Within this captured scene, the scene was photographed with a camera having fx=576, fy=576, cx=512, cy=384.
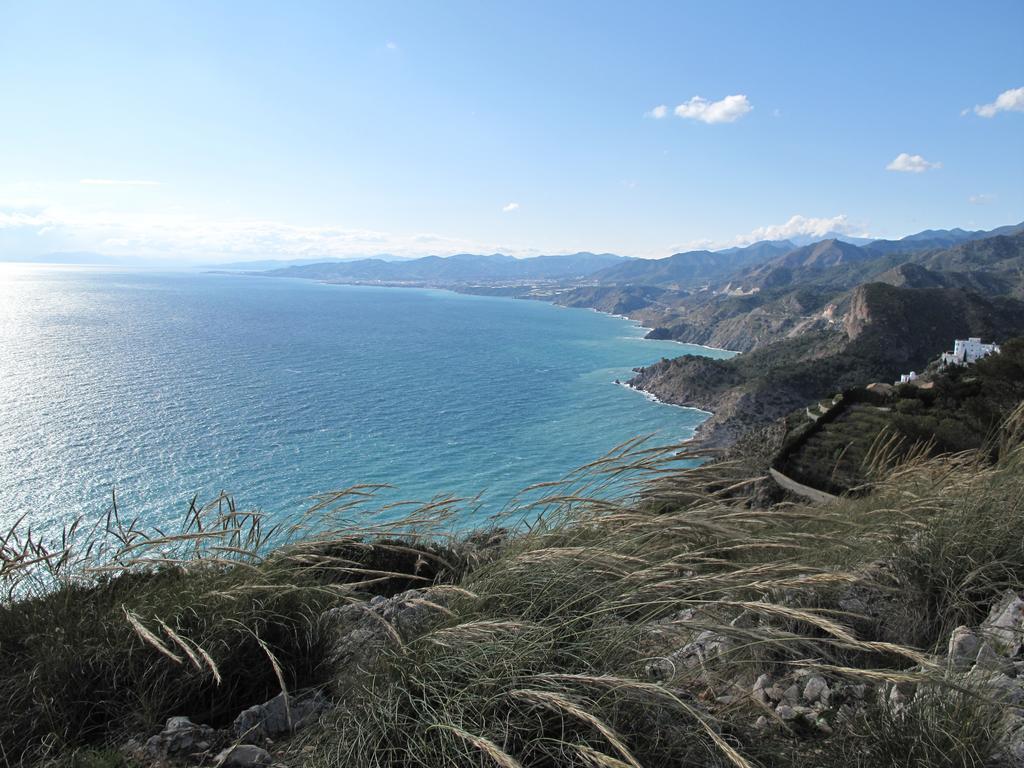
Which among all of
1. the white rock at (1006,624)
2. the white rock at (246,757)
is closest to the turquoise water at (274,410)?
the white rock at (1006,624)

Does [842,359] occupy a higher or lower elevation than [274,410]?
higher

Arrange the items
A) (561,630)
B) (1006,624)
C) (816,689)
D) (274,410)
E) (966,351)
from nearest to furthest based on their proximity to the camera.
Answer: (561,630) → (816,689) → (1006,624) → (274,410) → (966,351)

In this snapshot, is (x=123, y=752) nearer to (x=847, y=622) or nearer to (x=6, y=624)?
(x=6, y=624)

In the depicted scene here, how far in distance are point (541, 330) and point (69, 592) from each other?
435 ft

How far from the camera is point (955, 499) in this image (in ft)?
9.31

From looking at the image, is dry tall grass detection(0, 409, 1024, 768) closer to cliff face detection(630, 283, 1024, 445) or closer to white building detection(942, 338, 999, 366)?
cliff face detection(630, 283, 1024, 445)

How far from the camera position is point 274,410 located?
53969 millimetres

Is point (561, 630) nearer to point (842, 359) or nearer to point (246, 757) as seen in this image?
point (246, 757)

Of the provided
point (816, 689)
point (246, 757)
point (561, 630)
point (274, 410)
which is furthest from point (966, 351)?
point (246, 757)

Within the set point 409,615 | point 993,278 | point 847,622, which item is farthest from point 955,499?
point 993,278

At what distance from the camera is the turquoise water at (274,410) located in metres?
36.9

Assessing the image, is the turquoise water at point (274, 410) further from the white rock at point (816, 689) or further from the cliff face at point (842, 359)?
the white rock at point (816, 689)

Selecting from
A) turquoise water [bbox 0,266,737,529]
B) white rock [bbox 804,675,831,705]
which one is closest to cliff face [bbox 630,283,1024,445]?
turquoise water [bbox 0,266,737,529]

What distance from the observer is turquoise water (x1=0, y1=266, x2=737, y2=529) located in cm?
3694
